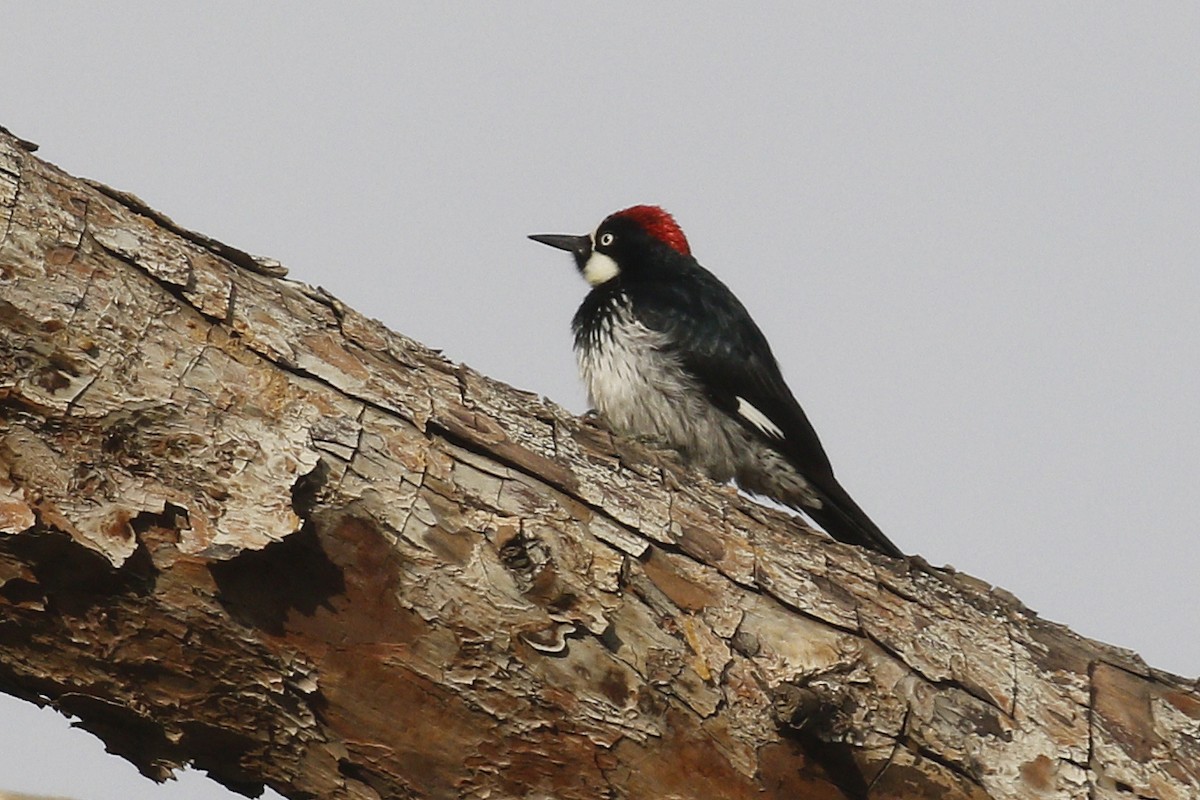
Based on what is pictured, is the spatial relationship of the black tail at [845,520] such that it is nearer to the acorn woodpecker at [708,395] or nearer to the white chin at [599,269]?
the acorn woodpecker at [708,395]

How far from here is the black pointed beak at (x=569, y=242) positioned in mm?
5934

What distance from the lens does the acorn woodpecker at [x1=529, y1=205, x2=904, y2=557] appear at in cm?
469

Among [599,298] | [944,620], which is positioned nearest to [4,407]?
[944,620]

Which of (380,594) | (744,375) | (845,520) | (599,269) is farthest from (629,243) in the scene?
Answer: (380,594)

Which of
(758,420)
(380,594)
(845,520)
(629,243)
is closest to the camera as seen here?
(380,594)

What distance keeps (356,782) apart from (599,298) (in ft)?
9.36

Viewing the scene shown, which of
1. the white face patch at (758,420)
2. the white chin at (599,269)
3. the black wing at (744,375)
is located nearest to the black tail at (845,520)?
the black wing at (744,375)

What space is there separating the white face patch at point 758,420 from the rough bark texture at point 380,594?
1.79m

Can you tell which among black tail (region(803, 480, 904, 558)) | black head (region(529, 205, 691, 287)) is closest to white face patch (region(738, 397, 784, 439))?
black tail (region(803, 480, 904, 558))

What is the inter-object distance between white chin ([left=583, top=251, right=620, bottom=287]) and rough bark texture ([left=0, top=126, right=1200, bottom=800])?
2.85 meters

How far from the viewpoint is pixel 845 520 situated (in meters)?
4.52

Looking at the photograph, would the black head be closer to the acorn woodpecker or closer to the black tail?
the acorn woodpecker

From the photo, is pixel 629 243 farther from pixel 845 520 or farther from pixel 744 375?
pixel 845 520

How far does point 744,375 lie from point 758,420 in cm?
18
